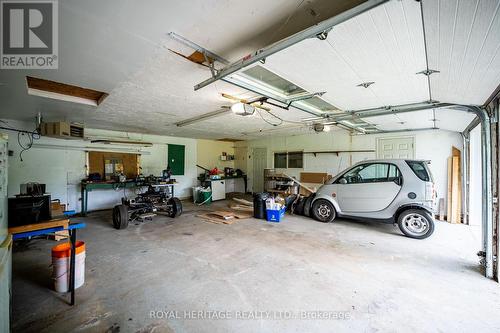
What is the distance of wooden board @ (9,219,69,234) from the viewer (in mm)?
1835

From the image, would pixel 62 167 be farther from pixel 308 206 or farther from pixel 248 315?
pixel 308 206

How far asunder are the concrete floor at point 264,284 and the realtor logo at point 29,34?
97.1 inches

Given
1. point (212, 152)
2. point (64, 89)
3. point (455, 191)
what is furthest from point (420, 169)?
point (212, 152)

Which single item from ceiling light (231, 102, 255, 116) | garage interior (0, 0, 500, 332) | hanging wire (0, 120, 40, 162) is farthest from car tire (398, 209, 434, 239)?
hanging wire (0, 120, 40, 162)

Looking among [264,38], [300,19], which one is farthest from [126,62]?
[300,19]

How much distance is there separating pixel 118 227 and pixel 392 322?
4872mm

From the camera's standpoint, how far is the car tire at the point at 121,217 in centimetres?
439

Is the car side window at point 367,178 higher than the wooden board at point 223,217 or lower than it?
higher

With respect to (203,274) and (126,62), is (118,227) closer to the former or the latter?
(203,274)

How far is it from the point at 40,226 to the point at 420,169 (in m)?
5.83

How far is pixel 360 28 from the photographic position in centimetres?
149

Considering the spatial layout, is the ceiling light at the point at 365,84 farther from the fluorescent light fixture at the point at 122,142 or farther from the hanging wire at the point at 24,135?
the hanging wire at the point at 24,135

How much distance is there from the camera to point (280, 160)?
28.1ft

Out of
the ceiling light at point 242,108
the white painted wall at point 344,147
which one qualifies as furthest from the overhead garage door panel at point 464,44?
the white painted wall at point 344,147
